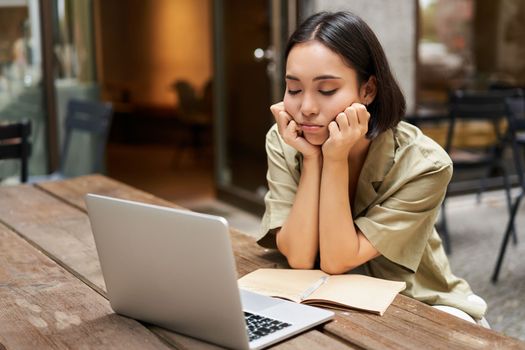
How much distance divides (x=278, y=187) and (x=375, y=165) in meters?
0.25

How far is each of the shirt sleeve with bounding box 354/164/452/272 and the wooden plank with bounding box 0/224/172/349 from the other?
573 millimetres

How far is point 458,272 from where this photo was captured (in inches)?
A: 153

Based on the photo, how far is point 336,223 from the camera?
1.63 m

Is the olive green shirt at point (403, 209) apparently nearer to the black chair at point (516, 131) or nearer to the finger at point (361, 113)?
the finger at point (361, 113)

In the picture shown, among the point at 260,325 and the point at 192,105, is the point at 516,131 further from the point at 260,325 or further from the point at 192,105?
the point at 192,105

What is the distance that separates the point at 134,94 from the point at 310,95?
26.5ft

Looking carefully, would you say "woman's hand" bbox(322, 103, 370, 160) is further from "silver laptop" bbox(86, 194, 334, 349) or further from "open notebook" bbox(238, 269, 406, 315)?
"silver laptop" bbox(86, 194, 334, 349)

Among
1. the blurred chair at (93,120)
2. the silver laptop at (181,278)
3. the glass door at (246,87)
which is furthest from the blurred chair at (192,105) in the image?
the silver laptop at (181,278)

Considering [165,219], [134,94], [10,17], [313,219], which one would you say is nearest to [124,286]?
[165,219]

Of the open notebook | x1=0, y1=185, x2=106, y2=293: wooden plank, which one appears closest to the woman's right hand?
the open notebook

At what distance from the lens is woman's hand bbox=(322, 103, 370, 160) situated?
1583mm

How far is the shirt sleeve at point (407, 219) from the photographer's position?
5.34 feet

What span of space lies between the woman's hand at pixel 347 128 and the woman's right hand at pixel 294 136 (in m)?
0.07

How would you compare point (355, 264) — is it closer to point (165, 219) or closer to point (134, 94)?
point (165, 219)
